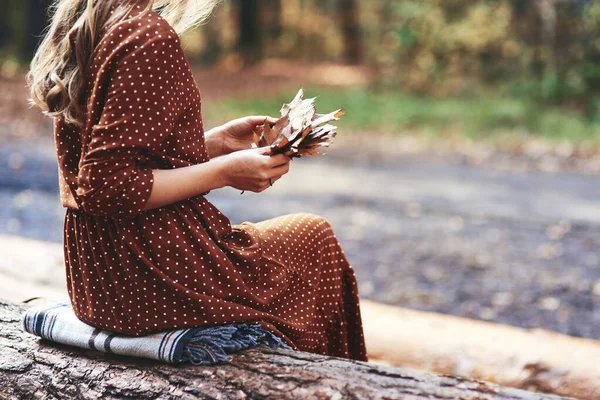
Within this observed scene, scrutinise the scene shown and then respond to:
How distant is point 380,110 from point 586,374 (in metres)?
10.8

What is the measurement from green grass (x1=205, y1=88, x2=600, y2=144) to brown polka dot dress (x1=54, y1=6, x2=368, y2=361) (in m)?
9.12

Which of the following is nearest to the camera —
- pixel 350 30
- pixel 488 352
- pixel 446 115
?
pixel 488 352

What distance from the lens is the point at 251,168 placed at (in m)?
2.27

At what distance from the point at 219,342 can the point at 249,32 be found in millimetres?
22288

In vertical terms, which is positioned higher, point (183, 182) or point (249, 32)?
A: point (183, 182)

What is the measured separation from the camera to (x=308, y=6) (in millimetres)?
35500

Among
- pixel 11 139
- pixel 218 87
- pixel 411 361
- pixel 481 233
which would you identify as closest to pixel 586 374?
pixel 411 361

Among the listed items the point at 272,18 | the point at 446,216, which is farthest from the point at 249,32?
→ the point at 446,216

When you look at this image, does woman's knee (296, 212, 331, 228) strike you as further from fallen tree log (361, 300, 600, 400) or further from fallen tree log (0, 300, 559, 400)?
fallen tree log (361, 300, 600, 400)

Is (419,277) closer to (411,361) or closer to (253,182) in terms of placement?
(411,361)

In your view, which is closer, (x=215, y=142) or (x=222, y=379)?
(x=222, y=379)

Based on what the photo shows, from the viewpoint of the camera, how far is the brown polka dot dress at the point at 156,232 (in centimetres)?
212

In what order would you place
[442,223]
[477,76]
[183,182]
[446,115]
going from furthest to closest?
[477,76], [446,115], [442,223], [183,182]

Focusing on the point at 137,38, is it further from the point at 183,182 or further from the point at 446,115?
the point at 446,115
